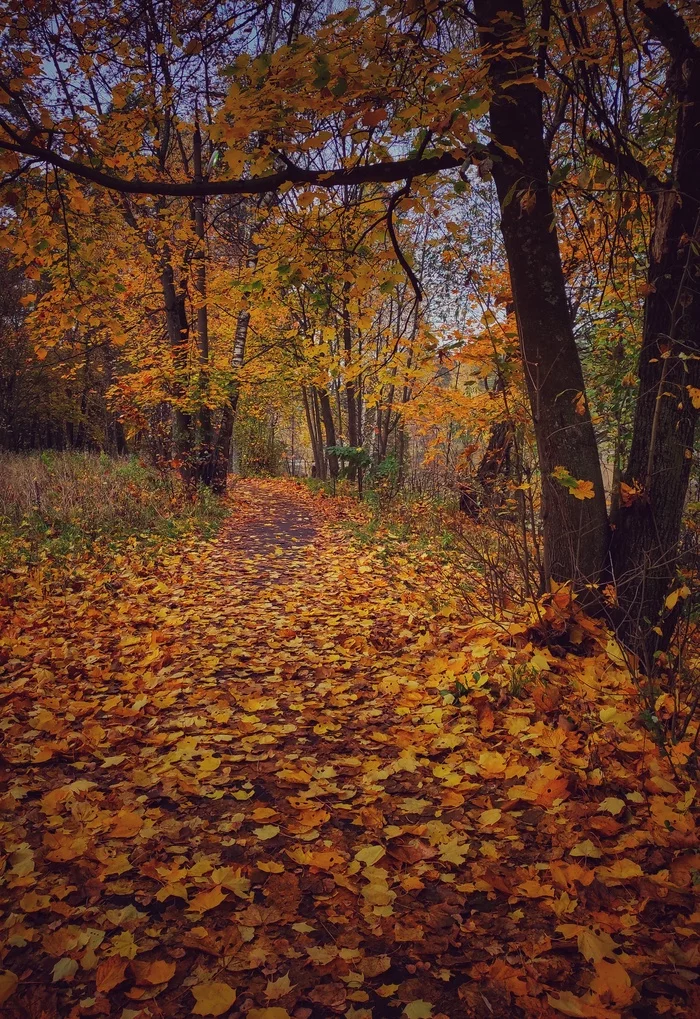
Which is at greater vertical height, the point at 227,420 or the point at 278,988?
the point at 227,420

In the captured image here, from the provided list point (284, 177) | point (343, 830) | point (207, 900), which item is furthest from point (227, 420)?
point (207, 900)

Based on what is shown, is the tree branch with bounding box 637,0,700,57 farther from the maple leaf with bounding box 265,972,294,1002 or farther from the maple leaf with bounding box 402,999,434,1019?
the maple leaf with bounding box 265,972,294,1002

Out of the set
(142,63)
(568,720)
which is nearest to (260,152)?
(142,63)

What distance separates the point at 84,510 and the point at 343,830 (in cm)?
724

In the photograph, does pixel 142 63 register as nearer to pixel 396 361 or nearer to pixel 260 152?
pixel 260 152

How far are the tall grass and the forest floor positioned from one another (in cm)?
262

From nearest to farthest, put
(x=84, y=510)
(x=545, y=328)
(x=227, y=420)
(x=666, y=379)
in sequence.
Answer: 1. (x=666, y=379)
2. (x=545, y=328)
3. (x=84, y=510)
4. (x=227, y=420)

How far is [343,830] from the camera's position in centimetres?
251

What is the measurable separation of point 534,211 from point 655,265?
0.86 meters

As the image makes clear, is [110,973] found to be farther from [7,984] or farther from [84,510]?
[84,510]

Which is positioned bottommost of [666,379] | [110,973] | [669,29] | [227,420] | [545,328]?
[110,973]

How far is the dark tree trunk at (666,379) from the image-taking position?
3398 millimetres

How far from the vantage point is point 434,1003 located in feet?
5.54

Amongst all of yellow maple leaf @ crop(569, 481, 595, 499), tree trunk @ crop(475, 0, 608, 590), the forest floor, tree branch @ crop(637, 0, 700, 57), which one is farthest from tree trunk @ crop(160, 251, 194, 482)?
tree branch @ crop(637, 0, 700, 57)
